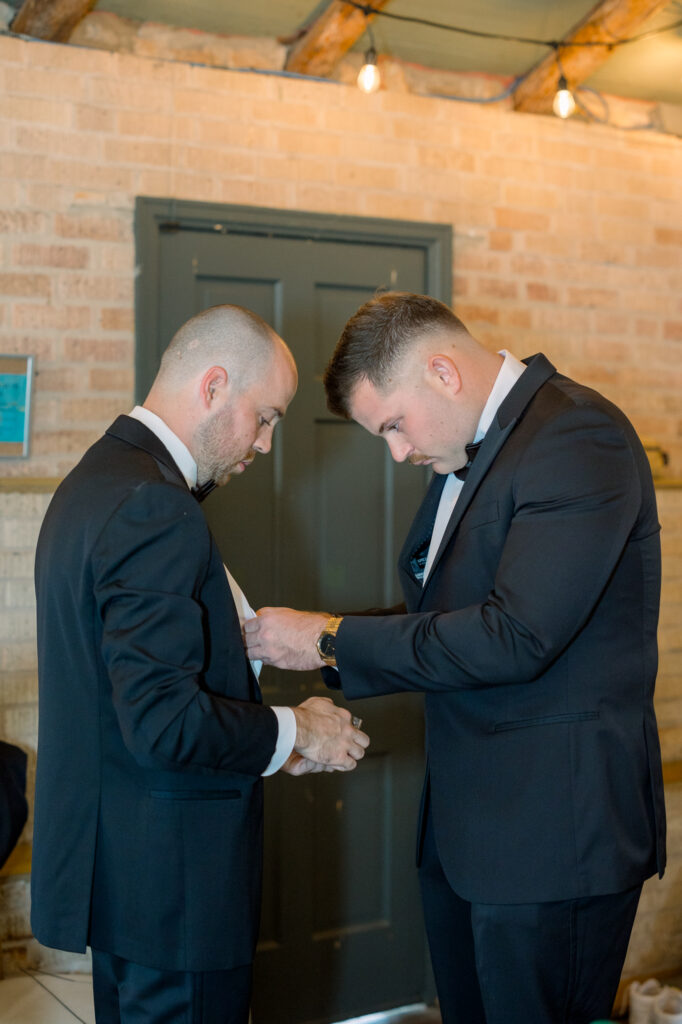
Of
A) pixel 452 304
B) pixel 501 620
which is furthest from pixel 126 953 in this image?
pixel 452 304

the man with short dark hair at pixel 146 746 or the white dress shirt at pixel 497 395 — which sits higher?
the white dress shirt at pixel 497 395

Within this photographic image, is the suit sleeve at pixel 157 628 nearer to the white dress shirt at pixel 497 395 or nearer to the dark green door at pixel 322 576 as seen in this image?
the white dress shirt at pixel 497 395

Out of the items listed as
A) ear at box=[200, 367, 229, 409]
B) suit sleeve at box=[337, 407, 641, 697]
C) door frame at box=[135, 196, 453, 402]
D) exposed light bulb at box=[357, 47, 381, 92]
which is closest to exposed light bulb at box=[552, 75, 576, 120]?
door frame at box=[135, 196, 453, 402]

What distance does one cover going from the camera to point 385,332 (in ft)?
6.76

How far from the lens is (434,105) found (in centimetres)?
338

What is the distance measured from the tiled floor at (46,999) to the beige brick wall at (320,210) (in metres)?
0.15

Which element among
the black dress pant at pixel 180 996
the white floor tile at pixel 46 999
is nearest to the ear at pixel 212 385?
the black dress pant at pixel 180 996

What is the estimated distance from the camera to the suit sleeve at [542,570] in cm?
173

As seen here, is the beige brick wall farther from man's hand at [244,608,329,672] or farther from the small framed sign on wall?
man's hand at [244,608,329,672]

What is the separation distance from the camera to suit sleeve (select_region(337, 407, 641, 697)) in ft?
5.69

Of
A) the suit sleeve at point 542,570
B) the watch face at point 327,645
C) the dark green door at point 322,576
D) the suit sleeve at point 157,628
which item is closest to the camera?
the suit sleeve at point 157,628

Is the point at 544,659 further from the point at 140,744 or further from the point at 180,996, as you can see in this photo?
the point at 180,996

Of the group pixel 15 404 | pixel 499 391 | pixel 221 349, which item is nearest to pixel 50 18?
pixel 15 404

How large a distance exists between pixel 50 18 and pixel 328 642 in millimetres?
2030
